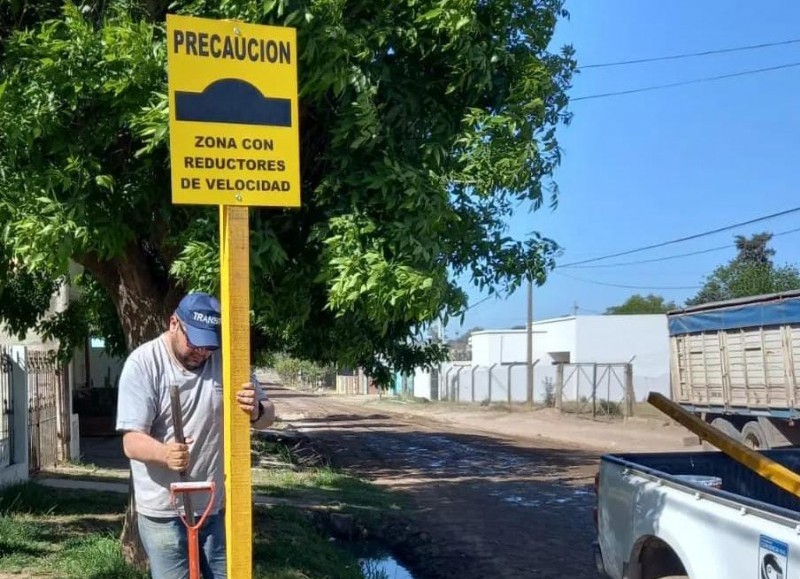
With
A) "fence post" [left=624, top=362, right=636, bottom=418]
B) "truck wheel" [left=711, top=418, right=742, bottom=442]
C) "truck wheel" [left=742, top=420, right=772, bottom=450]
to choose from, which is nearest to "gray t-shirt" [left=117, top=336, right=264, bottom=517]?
"truck wheel" [left=742, top=420, right=772, bottom=450]

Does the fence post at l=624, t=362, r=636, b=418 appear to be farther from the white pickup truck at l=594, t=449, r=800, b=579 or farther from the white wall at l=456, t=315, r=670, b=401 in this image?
the white pickup truck at l=594, t=449, r=800, b=579

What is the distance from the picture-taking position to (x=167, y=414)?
3.82m

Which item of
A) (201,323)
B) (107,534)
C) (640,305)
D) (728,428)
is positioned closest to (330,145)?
(201,323)

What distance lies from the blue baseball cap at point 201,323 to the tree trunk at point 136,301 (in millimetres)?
3129

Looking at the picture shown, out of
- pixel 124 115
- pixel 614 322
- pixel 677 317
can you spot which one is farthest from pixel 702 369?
pixel 614 322

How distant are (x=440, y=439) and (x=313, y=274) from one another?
65.8 feet

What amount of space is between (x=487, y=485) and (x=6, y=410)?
7694mm

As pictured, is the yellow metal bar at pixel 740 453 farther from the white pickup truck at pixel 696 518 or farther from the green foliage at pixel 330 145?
the green foliage at pixel 330 145

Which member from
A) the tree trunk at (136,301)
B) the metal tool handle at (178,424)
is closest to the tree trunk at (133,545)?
the tree trunk at (136,301)

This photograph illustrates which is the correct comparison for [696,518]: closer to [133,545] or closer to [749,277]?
[133,545]

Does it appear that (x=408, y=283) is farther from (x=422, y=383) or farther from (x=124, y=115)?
(x=422, y=383)

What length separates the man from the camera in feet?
12.3

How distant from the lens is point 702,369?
1608 cm

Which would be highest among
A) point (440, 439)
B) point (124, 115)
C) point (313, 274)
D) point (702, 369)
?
point (124, 115)
